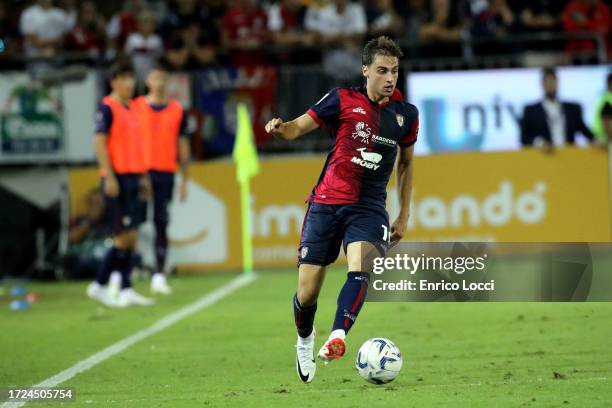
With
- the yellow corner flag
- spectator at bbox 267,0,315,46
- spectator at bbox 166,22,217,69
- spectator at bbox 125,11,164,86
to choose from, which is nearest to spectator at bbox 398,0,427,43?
spectator at bbox 267,0,315,46

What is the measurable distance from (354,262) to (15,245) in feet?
38.2

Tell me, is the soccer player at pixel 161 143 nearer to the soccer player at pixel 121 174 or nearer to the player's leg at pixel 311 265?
the soccer player at pixel 121 174

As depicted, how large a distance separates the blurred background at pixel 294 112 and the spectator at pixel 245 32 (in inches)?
1.0

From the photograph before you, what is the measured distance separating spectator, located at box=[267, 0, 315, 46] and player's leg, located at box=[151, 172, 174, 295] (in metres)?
5.18

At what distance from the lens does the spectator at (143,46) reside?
768 inches

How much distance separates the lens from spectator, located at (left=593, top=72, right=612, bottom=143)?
18125 mm

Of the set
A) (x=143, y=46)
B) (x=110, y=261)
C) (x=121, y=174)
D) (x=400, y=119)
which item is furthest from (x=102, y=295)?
(x=400, y=119)

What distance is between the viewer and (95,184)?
18625mm

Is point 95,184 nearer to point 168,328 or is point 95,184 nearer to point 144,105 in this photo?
point 144,105

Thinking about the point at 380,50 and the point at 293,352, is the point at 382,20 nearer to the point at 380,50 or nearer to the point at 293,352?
the point at 293,352

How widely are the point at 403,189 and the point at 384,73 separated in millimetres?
977

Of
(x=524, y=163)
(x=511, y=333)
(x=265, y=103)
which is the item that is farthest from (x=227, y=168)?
(x=511, y=333)

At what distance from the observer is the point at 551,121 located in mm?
18594

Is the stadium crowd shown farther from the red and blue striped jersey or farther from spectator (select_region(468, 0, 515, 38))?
the red and blue striped jersey
